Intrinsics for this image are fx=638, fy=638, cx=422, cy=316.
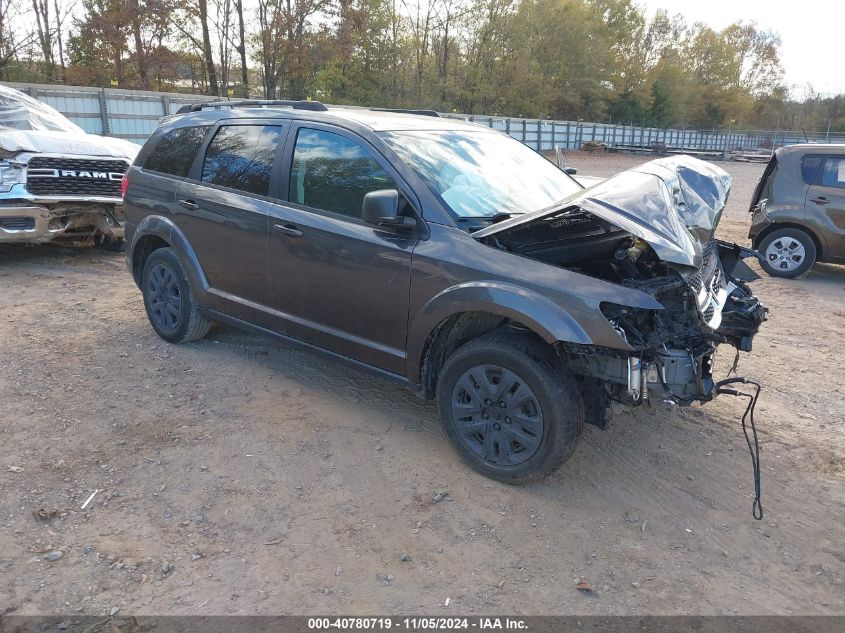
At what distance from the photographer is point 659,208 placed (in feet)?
10.5

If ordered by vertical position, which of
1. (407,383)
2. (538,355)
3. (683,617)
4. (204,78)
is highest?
(204,78)

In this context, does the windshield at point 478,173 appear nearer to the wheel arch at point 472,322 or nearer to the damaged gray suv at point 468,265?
the damaged gray suv at point 468,265

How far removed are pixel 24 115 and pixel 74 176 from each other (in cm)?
143

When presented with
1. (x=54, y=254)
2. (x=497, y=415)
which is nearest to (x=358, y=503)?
(x=497, y=415)

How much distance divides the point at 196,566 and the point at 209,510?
0.42 m

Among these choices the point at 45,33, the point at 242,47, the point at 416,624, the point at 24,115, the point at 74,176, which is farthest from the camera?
the point at 242,47

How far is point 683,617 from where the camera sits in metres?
2.57

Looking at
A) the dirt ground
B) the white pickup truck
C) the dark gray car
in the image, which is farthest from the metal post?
the dark gray car

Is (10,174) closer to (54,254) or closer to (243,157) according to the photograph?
(54,254)

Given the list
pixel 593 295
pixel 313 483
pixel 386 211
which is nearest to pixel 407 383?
pixel 313 483

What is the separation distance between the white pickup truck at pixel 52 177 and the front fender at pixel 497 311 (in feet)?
18.7

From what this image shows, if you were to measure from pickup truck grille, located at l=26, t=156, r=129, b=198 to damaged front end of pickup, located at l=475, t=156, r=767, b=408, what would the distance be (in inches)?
240

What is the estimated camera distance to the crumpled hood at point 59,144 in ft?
23.6

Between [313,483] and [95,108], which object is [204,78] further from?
[313,483]
